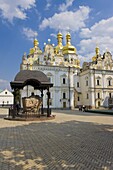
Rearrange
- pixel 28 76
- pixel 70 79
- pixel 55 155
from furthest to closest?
pixel 70 79 → pixel 28 76 → pixel 55 155

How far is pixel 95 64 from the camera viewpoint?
175ft

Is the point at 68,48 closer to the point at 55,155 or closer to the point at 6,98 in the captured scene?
the point at 6,98

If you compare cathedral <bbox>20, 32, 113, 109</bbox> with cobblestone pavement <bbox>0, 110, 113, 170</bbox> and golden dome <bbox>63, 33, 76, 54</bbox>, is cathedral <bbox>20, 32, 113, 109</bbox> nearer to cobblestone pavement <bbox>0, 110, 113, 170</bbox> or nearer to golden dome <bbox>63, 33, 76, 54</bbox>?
golden dome <bbox>63, 33, 76, 54</bbox>

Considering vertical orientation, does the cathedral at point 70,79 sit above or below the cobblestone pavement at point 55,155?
above

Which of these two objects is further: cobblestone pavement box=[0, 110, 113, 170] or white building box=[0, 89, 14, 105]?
white building box=[0, 89, 14, 105]

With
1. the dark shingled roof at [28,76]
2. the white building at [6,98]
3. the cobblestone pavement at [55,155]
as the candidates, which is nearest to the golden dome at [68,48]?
the white building at [6,98]

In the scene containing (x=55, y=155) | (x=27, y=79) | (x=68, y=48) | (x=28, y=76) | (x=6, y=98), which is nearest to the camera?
(x=55, y=155)

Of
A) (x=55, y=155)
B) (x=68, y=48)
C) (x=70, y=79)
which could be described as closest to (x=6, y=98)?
(x=68, y=48)

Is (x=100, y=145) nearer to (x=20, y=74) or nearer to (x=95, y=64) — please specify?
(x=20, y=74)

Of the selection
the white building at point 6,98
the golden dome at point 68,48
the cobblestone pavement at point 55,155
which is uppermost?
the golden dome at point 68,48

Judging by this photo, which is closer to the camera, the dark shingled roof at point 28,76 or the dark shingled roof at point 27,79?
the dark shingled roof at point 27,79

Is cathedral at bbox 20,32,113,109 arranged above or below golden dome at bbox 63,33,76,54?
below

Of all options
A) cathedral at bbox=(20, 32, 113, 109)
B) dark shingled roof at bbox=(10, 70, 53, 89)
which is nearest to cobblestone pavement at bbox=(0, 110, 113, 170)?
dark shingled roof at bbox=(10, 70, 53, 89)

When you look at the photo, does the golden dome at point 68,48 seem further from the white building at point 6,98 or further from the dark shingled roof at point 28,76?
the dark shingled roof at point 28,76
